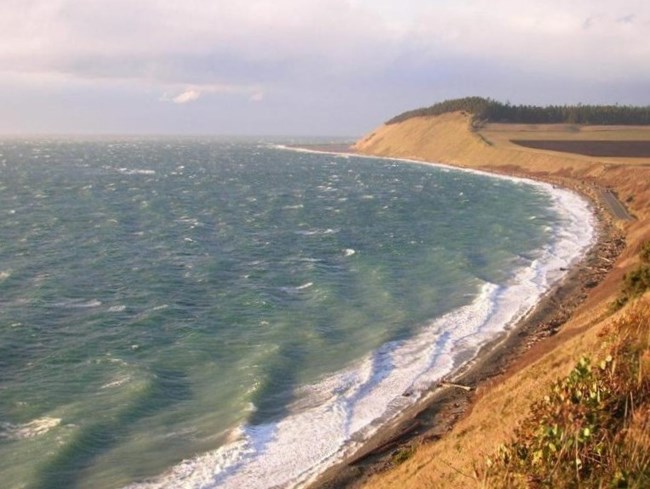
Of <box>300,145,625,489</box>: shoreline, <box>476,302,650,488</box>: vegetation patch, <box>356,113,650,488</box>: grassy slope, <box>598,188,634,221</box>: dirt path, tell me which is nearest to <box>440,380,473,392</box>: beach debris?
<box>300,145,625,489</box>: shoreline

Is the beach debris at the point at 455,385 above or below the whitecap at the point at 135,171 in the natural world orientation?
below

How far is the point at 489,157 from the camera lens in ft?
550

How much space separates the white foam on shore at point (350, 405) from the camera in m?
23.6

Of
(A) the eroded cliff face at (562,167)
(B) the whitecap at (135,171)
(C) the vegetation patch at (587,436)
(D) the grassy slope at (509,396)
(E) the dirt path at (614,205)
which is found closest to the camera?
(C) the vegetation patch at (587,436)

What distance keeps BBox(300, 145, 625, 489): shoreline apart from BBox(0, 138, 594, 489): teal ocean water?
0.78 meters

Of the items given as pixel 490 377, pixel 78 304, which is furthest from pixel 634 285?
pixel 78 304

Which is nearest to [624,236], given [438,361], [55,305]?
[438,361]

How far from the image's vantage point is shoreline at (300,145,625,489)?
23.7 meters

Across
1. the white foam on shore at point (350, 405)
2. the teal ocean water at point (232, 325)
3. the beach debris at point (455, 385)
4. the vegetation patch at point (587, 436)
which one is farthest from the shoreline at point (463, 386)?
the vegetation patch at point (587, 436)

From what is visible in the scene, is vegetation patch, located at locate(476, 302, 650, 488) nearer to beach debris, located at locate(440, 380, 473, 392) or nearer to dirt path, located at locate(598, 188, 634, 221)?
beach debris, located at locate(440, 380, 473, 392)

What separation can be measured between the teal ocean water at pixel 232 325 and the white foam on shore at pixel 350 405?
0.30 ft

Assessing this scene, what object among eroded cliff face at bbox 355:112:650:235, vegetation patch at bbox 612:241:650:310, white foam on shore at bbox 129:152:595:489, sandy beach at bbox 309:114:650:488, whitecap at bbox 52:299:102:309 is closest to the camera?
sandy beach at bbox 309:114:650:488

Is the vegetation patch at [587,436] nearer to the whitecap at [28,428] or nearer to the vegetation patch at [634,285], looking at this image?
the vegetation patch at [634,285]

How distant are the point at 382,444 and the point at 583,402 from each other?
48.5ft
